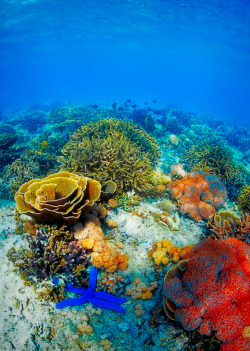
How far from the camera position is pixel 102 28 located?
135 ft

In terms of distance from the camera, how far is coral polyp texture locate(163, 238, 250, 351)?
2.70 m

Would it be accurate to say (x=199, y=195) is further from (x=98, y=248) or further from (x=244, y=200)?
(x=98, y=248)

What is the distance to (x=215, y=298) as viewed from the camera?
2.78 m

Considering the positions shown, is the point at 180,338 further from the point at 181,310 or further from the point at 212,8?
the point at 212,8

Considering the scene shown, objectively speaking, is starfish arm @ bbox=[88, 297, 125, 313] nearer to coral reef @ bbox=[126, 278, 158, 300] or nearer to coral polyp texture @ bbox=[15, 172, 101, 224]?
coral reef @ bbox=[126, 278, 158, 300]

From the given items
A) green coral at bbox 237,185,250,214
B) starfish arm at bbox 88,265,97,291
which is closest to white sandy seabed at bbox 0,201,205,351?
starfish arm at bbox 88,265,97,291

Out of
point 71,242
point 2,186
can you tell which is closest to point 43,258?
point 71,242

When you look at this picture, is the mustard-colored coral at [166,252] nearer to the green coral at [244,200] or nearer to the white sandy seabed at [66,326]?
the white sandy seabed at [66,326]

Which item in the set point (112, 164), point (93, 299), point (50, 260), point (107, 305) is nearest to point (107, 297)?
point (107, 305)

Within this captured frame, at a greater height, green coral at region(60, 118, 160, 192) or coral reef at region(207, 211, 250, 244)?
green coral at region(60, 118, 160, 192)

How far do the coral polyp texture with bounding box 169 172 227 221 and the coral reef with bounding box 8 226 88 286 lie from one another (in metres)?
4.24

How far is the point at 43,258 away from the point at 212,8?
38.0m

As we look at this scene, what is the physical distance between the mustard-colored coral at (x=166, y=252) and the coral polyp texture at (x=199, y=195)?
2094mm

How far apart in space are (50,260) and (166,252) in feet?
9.11
